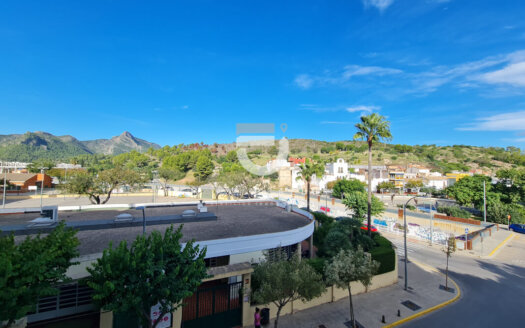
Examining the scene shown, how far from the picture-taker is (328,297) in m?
15.0

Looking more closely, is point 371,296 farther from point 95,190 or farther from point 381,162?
point 381,162

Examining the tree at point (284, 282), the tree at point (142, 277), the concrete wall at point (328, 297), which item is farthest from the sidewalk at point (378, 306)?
the tree at point (142, 277)

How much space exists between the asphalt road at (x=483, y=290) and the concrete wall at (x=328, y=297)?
3211 mm

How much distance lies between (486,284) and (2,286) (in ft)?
88.5

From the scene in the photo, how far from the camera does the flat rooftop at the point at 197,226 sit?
13422mm

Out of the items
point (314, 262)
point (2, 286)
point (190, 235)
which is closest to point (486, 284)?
point (314, 262)

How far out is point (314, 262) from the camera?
1493 cm

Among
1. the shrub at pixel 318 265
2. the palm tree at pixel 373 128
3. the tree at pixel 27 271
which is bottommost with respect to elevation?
the shrub at pixel 318 265

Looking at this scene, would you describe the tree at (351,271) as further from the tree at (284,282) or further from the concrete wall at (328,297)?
the tree at (284,282)

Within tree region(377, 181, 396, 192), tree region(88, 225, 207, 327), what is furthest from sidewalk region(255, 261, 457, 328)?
tree region(377, 181, 396, 192)

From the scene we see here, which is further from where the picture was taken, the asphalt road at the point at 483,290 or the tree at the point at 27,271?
Result: the asphalt road at the point at 483,290

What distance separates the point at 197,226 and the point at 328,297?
957 cm

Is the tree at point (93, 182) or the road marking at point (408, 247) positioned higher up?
the tree at point (93, 182)
